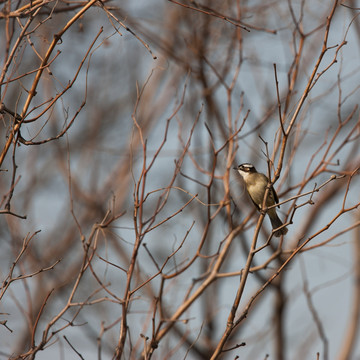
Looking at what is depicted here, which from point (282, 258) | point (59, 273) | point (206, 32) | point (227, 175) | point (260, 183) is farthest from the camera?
point (59, 273)

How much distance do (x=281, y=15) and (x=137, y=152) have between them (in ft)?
8.70

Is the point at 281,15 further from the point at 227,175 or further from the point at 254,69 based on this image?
the point at 227,175

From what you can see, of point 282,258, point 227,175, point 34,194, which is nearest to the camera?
point 227,175

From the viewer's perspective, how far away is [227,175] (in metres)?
4.77

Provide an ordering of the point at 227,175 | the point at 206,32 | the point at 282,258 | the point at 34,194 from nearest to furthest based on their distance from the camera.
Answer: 1. the point at 227,175
2. the point at 282,258
3. the point at 206,32
4. the point at 34,194

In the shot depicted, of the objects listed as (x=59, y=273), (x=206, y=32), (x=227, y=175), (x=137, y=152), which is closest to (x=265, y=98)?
(x=206, y=32)

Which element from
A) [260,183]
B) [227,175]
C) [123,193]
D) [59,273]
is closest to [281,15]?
[260,183]

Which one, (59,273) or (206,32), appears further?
(59,273)

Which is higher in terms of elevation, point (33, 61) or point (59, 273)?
point (33, 61)

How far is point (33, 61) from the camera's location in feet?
32.2

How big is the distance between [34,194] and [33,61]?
229 cm

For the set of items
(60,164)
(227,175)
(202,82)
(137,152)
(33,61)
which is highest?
(33,61)

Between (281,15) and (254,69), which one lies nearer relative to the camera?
(281,15)

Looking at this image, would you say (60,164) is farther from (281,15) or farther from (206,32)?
(281,15)
